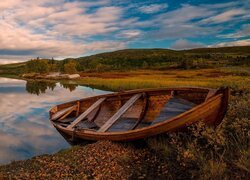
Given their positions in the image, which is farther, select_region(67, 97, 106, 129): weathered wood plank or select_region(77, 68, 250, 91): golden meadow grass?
select_region(77, 68, 250, 91): golden meadow grass

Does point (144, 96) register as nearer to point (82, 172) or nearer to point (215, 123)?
point (215, 123)

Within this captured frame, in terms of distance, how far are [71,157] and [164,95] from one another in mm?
4435

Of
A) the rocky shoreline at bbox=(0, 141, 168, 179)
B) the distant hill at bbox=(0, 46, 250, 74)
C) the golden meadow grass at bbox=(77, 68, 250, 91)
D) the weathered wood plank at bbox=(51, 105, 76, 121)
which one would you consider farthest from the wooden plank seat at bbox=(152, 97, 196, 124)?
the distant hill at bbox=(0, 46, 250, 74)

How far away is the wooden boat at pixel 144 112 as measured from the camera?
8.30 metres

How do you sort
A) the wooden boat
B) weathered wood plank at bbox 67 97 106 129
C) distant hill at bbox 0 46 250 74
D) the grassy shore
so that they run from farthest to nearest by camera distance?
distant hill at bbox 0 46 250 74 → weathered wood plank at bbox 67 97 106 129 → the wooden boat → the grassy shore

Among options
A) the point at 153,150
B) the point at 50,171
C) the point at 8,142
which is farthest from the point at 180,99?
the point at 8,142

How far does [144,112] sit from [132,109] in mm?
817

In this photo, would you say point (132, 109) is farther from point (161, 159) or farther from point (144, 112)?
point (161, 159)

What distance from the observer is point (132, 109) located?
1243 cm

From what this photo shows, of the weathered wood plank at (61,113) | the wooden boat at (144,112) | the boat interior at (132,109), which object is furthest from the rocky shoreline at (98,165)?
the weathered wood plank at (61,113)

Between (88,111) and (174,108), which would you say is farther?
(88,111)

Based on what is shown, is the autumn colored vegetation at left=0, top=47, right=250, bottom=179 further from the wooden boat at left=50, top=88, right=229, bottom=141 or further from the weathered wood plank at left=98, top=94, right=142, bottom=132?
the weathered wood plank at left=98, top=94, right=142, bottom=132

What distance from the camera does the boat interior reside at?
31.7 ft

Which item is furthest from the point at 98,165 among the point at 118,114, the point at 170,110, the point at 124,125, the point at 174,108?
the point at 118,114
